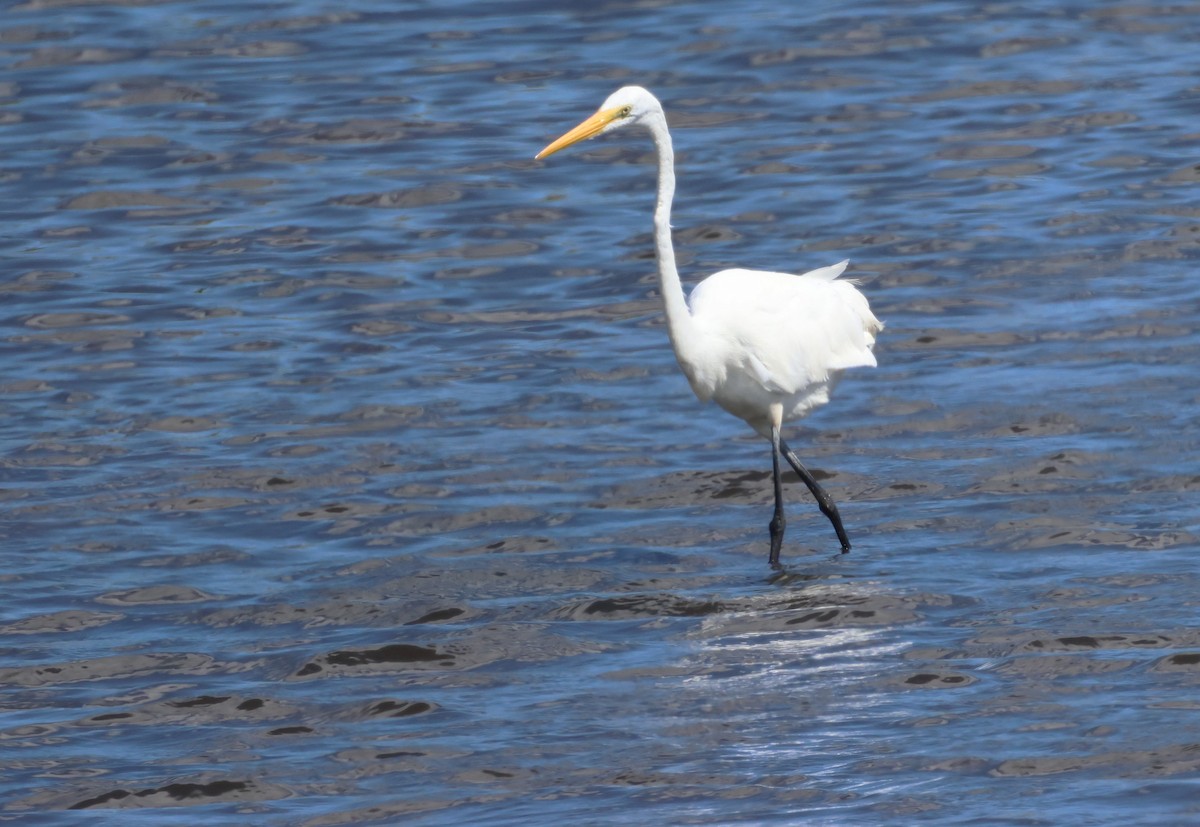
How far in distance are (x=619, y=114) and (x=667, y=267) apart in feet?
2.13

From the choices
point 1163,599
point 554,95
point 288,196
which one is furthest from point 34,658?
point 554,95

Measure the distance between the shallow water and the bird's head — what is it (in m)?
1.67

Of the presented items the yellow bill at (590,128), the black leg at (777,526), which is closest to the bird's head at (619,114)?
the yellow bill at (590,128)

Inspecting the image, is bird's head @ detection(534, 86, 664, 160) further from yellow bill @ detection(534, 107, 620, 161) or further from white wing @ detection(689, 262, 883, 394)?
white wing @ detection(689, 262, 883, 394)

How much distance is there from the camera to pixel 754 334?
852 centimetres

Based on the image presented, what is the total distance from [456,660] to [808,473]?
1901 millimetres

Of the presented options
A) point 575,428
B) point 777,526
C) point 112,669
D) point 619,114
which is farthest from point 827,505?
point 112,669

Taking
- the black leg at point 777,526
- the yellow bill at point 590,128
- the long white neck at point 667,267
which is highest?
the yellow bill at point 590,128

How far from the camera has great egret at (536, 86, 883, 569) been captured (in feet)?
27.4

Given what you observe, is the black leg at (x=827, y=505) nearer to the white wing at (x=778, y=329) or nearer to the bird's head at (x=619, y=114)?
the white wing at (x=778, y=329)

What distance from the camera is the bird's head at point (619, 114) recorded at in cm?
827

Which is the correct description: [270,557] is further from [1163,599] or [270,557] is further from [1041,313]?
[1041,313]

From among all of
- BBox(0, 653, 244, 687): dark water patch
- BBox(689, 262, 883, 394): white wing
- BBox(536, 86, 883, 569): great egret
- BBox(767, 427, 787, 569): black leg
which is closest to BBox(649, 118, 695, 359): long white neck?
BBox(536, 86, 883, 569): great egret

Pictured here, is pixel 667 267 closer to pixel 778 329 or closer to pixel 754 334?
pixel 754 334
